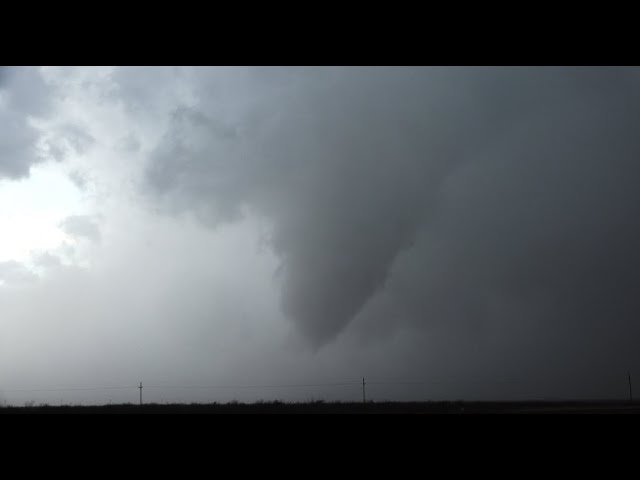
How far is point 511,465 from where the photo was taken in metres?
2.65
